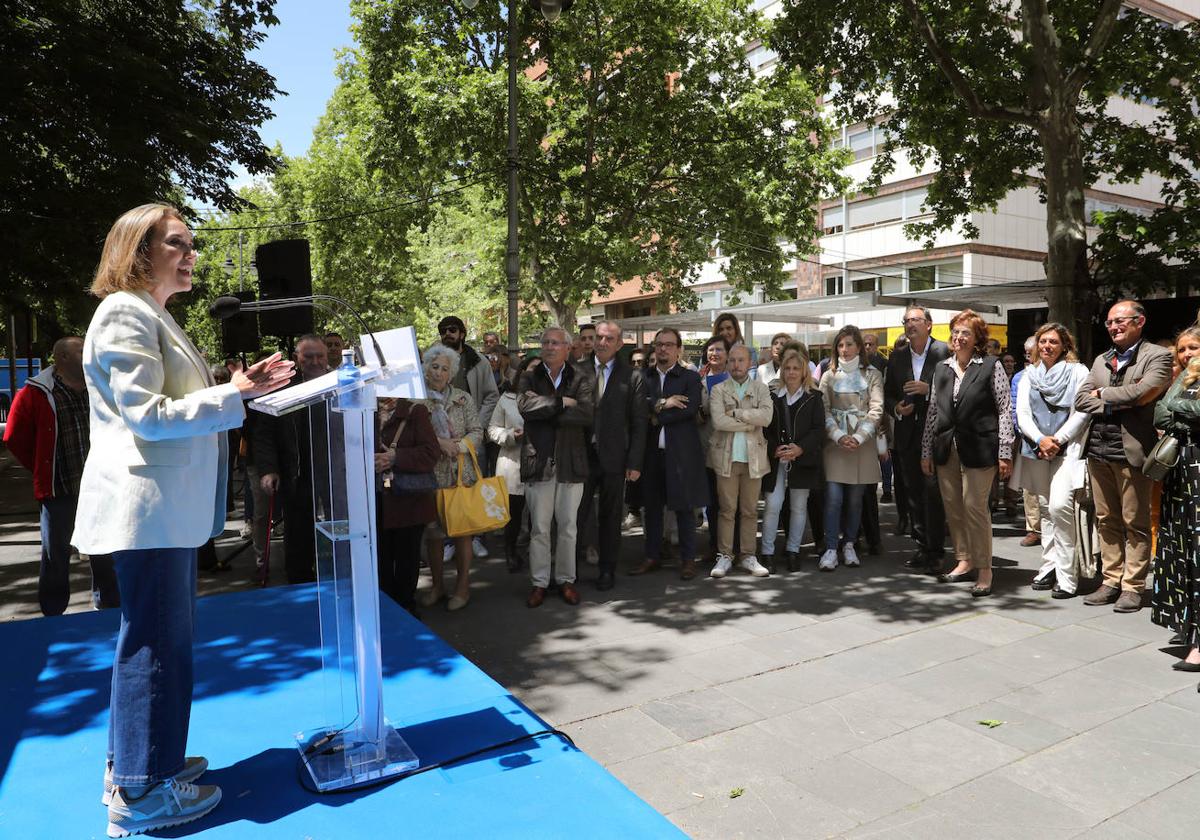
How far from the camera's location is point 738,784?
3.45m

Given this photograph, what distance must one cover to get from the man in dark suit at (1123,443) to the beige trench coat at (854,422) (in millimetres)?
1613

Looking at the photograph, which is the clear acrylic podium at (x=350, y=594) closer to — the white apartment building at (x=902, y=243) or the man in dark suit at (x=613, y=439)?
the man in dark suit at (x=613, y=439)

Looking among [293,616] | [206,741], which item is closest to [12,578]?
[293,616]

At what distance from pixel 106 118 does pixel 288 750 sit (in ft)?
33.4

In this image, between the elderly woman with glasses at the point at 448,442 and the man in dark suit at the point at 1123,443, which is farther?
the elderly woman with glasses at the point at 448,442

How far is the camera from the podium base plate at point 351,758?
108 inches

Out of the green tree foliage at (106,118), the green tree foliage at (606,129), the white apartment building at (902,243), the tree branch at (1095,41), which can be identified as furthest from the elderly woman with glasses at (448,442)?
the white apartment building at (902,243)

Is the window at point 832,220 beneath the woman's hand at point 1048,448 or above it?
above

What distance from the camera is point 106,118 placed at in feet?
33.6

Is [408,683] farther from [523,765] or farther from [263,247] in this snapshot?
[263,247]

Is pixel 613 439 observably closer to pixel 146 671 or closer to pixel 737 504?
pixel 737 504

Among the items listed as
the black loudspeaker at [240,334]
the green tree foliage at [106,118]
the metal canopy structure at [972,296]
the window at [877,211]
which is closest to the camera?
the black loudspeaker at [240,334]

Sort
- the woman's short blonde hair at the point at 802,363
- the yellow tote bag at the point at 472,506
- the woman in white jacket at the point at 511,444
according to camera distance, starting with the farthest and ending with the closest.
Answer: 1. the woman's short blonde hair at the point at 802,363
2. the woman in white jacket at the point at 511,444
3. the yellow tote bag at the point at 472,506

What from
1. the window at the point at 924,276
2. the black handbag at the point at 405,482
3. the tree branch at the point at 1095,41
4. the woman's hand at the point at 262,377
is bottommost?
the black handbag at the point at 405,482
